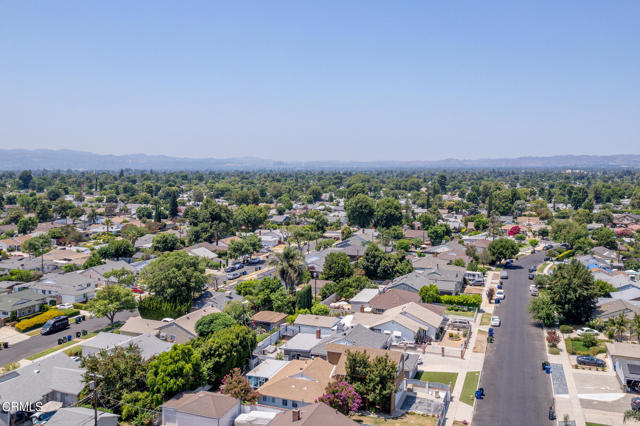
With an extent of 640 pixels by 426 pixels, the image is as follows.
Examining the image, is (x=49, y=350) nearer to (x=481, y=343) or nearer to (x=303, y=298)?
(x=303, y=298)

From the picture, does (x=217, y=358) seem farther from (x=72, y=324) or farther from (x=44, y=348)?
(x=72, y=324)

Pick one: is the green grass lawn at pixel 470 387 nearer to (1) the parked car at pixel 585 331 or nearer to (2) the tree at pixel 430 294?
(1) the parked car at pixel 585 331

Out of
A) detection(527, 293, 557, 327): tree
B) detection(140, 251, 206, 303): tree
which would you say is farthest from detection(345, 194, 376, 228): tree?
detection(527, 293, 557, 327): tree

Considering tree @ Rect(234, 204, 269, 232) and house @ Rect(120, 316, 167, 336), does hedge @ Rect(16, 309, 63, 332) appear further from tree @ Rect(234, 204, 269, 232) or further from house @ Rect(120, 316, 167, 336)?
tree @ Rect(234, 204, 269, 232)

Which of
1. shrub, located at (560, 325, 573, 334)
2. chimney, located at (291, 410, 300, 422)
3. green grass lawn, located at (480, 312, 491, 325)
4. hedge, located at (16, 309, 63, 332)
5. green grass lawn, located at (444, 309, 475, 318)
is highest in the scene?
chimney, located at (291, 410, 300, 422)

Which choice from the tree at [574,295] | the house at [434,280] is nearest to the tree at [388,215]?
the house at [434,280]

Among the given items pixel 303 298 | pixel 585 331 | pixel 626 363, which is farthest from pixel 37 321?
pixel 585 331

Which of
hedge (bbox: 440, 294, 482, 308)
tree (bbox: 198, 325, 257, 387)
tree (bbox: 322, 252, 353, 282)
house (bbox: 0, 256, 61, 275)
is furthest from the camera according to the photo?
house (bbox: 0, 256, 61, 275)
